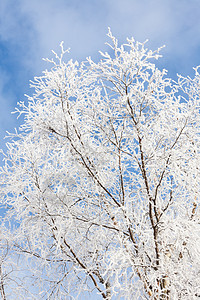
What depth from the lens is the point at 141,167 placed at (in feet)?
14.8

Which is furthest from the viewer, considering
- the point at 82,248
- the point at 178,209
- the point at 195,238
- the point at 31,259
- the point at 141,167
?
the point at 31,259

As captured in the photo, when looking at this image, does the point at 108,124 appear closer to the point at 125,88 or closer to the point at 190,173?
the point at 125,88

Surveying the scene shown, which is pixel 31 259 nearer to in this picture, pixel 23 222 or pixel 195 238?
pixel 23 222

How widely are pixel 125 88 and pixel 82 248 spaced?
105 inches

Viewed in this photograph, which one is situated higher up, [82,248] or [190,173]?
[190,173]

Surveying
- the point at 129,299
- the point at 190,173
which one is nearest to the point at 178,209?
the point at 190,173

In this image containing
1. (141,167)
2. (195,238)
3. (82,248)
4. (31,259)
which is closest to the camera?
(195,238)

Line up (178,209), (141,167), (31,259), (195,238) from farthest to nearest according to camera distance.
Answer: (31,259)
(178,209)
(141,167)
(195,238)

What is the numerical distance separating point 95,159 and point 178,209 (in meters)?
1.47

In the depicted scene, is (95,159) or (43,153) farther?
(43,153)

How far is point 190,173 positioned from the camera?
425cm

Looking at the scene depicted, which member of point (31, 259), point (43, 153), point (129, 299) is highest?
point (43, 153)

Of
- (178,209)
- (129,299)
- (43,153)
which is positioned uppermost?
(43,153)

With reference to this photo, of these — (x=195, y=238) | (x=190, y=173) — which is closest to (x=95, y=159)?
(x=190, y=173)
